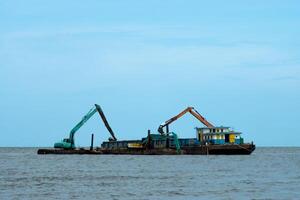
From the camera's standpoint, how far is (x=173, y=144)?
11806 centimetres

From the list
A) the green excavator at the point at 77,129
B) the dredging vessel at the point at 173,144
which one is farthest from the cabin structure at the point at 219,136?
the green excavator at the point at 77,129

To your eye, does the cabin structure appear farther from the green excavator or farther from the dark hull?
the green excavator

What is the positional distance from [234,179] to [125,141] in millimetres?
71578

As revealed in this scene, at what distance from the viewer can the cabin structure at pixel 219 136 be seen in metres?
109

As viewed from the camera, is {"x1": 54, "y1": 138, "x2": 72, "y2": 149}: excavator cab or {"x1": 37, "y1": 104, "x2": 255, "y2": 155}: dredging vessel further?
{"x1": 54, "y1": 138, "x2": 72, "y2": 149}: excavator cab

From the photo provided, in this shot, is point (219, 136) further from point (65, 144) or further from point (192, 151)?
point (65, 144)

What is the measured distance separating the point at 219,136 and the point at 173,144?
11.4 metres

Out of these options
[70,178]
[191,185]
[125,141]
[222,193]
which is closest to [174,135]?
[125,141]

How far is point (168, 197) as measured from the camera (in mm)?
41875

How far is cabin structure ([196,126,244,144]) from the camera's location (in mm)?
109312

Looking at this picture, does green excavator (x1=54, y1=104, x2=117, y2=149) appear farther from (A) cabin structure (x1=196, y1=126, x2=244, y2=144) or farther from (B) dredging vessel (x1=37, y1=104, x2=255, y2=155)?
(A) cabin structure (x1=196, y1=126, x2=244, y2=144)

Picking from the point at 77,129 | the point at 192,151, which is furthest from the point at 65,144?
the point at 192,151

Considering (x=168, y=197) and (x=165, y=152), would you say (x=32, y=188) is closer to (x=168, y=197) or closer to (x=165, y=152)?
(x=168, y=197)

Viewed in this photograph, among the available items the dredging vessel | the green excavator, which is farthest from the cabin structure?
the green excavator
